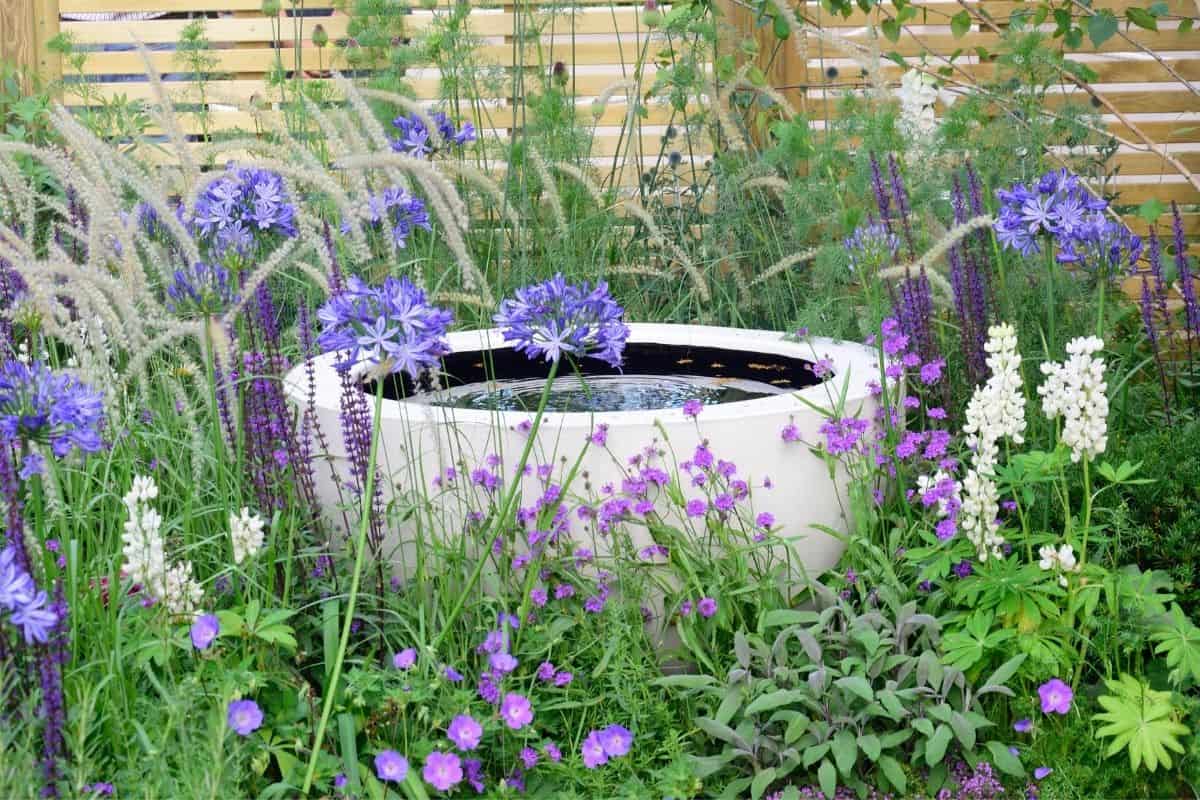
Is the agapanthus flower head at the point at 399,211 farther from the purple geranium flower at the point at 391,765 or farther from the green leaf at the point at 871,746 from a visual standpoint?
the green leaf at the point at 871,746

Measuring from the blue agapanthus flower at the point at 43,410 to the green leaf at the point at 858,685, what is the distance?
1.34 meters

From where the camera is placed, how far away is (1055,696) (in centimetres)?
240

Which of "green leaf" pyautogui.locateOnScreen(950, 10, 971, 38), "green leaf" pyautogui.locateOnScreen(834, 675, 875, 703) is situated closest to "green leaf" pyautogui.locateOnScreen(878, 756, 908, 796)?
"green leaf" pyautogui.locateOnScreen(834, 675, 875, 703)

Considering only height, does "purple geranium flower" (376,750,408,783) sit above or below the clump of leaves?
above

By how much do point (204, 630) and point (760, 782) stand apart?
1.00m

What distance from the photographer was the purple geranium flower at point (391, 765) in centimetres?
202

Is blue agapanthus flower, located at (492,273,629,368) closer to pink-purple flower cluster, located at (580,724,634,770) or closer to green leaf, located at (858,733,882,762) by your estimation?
pink-purple flower cluster, located at (580,724,634,770)

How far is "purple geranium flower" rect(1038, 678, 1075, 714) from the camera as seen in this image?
2.38 meters

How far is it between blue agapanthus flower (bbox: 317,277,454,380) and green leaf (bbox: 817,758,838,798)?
39.8 inches

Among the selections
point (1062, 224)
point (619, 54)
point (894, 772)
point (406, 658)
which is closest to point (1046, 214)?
point (1062, 224)

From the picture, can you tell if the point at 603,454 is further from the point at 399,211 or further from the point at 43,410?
the point at 43,410

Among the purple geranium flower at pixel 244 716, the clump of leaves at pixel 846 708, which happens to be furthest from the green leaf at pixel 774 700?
the purple geranium flower at pixel 244 716

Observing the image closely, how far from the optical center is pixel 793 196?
165 inches

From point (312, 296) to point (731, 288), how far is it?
146cm
